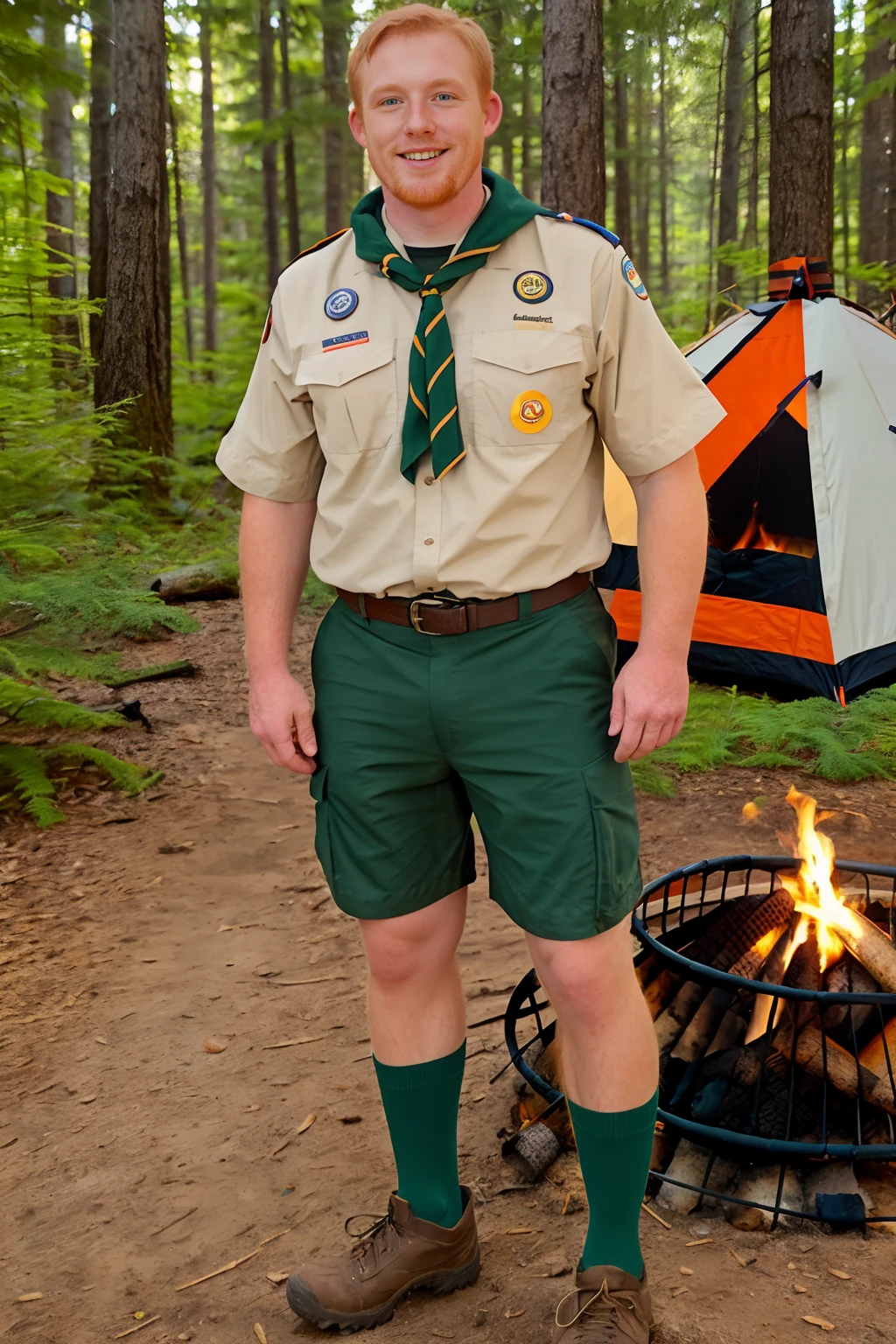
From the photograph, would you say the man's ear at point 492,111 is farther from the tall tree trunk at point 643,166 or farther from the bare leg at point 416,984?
the tall tree trunk at point 643,166

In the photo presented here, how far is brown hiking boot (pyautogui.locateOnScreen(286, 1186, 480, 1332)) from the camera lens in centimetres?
208

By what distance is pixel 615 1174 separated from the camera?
1914 millimetres

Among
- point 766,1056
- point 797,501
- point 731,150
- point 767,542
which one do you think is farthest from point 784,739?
point 731,150

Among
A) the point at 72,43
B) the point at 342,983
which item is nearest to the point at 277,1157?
the point at 342,983

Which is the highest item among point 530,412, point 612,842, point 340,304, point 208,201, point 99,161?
point 208,201

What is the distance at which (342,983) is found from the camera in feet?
11.4

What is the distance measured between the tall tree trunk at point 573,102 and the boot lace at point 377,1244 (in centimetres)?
653

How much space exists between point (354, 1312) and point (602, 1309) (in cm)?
51

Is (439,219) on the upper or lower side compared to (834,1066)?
upper

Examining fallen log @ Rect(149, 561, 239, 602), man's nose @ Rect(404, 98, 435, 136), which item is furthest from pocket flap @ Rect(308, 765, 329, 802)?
fallen log @ Rect(149, 561, 239, 602)

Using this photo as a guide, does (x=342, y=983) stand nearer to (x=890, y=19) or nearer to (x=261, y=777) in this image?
(x=261, y=777)

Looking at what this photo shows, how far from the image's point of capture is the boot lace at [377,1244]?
212cm

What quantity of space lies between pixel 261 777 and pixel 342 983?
1.92 metres

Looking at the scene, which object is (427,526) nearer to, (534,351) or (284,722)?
(534,351)
